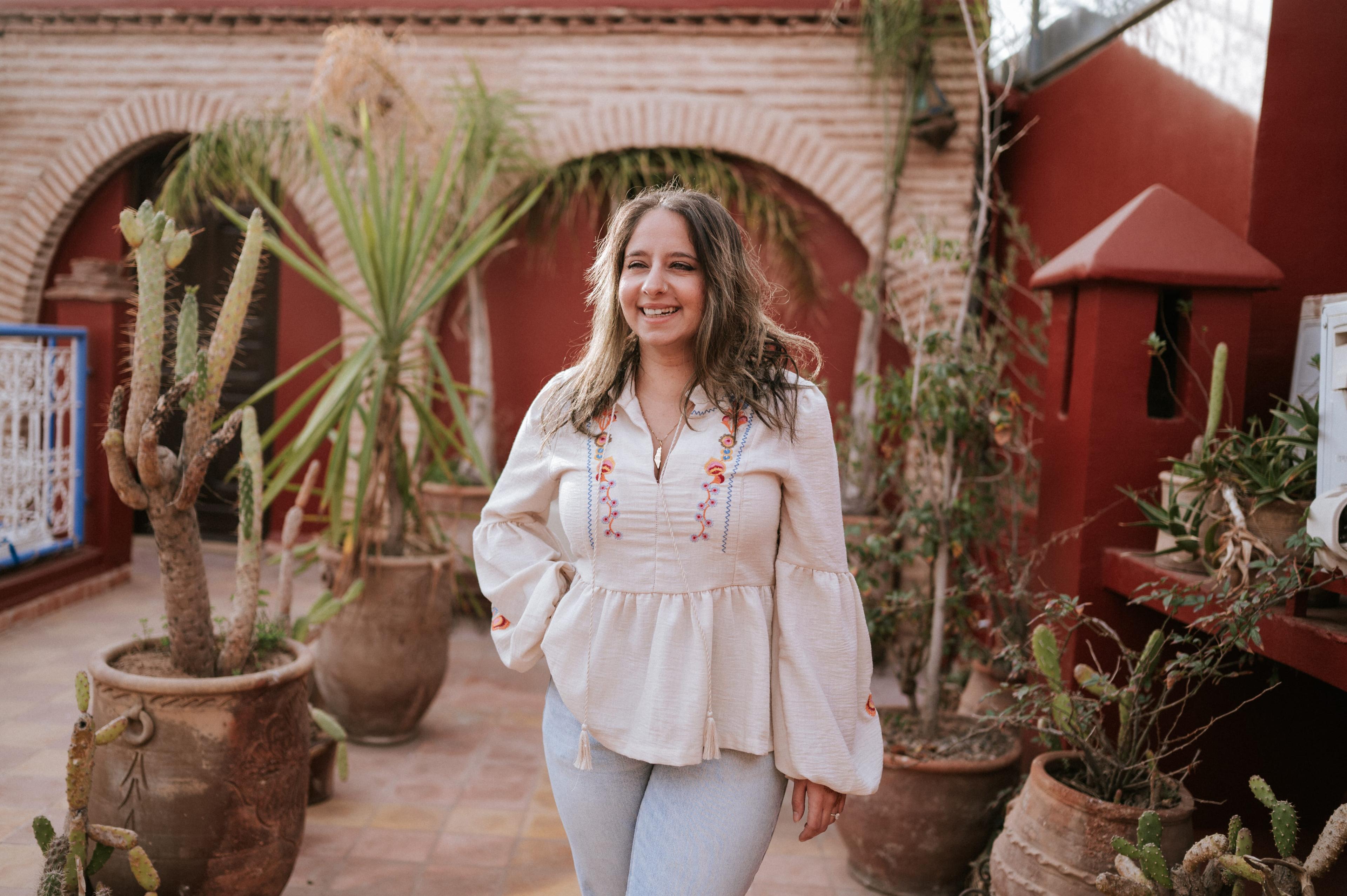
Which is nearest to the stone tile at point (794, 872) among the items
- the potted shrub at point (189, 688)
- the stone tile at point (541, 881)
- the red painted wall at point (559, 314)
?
the stone tile at point (541, 881)

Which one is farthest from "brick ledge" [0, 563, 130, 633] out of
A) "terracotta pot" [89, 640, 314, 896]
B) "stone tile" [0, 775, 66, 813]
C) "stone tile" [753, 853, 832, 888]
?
"stone tile" [753, 853, 832, 888]

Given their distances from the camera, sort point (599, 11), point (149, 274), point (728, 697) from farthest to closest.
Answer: point (599, 11), point (149, 274), point (728, 697)

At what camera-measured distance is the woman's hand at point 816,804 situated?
5.62 ft

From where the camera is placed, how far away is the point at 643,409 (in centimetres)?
188

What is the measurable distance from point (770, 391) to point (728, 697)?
0.53 metres

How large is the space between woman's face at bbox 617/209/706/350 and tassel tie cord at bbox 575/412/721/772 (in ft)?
0.90

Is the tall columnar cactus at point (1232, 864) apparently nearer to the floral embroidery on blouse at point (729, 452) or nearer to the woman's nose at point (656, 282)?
the floral embroidery on blouse at point (729, 452)

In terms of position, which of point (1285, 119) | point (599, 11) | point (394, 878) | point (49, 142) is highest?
point (599, 11)

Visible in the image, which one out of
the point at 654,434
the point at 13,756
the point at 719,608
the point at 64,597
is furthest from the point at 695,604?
the point at 64,597

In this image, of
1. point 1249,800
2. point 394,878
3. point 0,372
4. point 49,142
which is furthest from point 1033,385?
point 49,142

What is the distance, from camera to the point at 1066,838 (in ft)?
7.32

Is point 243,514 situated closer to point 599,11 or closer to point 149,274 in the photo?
point 149,274

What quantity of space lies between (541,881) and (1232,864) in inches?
75.3

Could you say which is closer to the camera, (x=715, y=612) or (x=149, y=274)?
(x=715, y=612)
